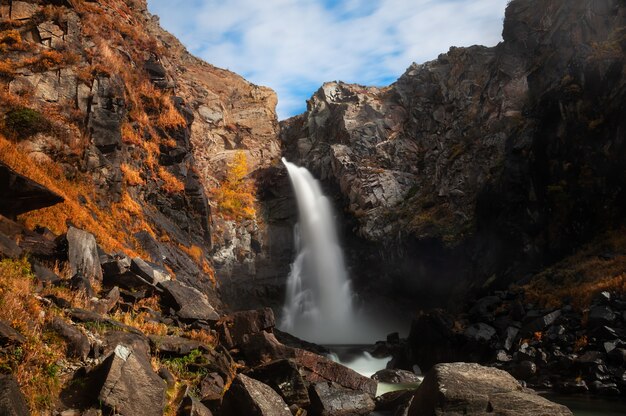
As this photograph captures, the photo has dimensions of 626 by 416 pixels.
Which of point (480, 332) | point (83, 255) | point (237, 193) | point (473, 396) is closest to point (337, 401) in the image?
point (473, 396)

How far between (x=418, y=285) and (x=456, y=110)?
19.4 metres

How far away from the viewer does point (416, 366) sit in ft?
82.8

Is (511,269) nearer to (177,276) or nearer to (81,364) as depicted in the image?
(177,276)

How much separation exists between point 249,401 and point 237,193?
130ft

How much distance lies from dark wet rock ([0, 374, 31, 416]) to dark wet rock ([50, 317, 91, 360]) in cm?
203

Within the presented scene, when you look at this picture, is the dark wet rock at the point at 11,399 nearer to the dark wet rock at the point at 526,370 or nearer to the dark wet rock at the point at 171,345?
the dark wet rock at the point at 171,345

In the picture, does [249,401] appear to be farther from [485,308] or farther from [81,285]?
[485,308]

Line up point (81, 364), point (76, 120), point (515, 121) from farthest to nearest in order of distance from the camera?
point (515, 121) → point (76, 120) → point (81, 364)

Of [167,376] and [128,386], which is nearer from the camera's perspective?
[128,386]

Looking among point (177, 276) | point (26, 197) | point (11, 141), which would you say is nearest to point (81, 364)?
point (26, 197)

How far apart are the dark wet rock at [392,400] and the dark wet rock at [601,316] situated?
10223 mm

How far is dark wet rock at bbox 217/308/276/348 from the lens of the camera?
14.4 metres

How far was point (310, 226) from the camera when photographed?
48.2 m

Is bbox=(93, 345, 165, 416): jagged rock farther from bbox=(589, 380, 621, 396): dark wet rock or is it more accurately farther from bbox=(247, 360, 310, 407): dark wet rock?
bbox=(589, 380, 621, 396): dark wet rock
